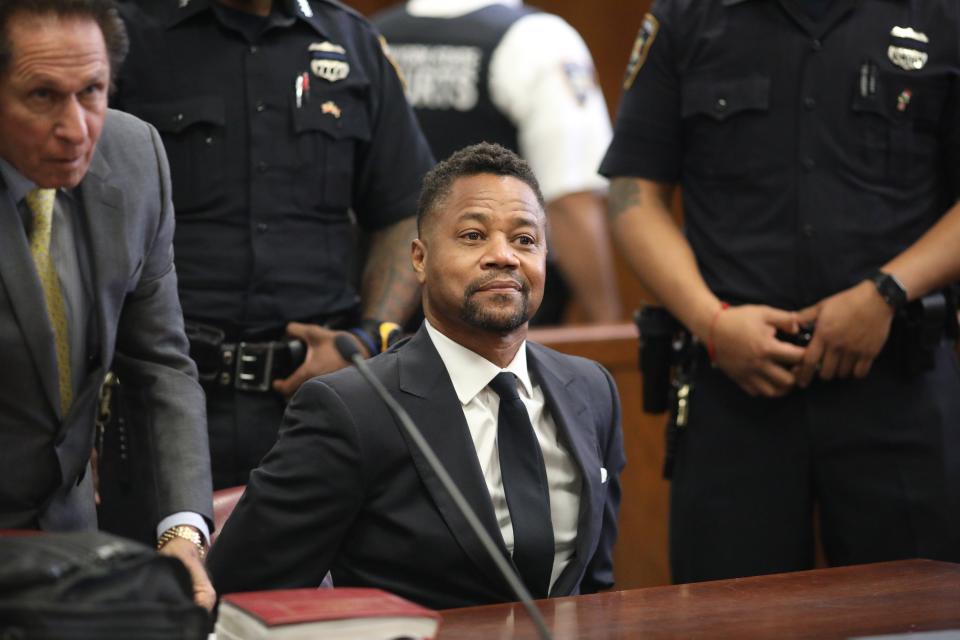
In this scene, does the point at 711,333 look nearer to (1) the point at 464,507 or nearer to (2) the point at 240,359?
(2) the point at 240,359

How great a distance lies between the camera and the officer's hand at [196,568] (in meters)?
1.93

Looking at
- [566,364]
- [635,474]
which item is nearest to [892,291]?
[566,364]

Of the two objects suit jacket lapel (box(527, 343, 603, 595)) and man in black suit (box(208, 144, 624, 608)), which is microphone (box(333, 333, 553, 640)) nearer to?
man in black suit (box(208, 144, 624, 608))

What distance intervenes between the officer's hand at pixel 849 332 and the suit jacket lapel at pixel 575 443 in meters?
0.65

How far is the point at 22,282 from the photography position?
204cm

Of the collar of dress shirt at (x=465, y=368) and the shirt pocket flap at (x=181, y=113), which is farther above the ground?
the shirt pocket flap at (x=181, y=113)

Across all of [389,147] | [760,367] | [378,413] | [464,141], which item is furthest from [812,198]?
[464,141]

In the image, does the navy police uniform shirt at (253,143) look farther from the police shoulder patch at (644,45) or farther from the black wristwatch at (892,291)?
the black wristwatch at (892,291)

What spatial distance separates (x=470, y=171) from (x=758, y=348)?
77 centimetres


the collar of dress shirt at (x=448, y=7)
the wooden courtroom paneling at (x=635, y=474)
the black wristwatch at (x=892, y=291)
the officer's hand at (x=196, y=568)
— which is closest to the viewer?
the officer's hand at (x=196, y=568)

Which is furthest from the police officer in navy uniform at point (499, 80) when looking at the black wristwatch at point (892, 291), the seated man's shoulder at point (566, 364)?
the seated man's shoulder at point (566, 364)

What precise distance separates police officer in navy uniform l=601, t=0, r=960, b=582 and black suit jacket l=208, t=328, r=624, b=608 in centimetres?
84

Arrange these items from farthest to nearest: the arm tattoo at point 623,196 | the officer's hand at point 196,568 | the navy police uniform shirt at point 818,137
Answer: the arm tattoo at point 623,196 → the navy police uniform shirt at point 818,137 → the officer's hand at point 196,568

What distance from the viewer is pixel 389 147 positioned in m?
3.09
